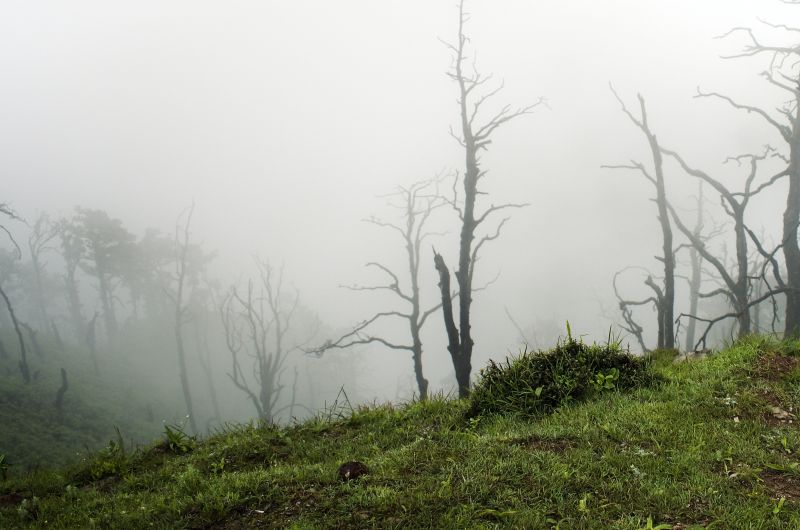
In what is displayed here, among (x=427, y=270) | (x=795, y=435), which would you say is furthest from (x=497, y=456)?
(x=427, y=270)

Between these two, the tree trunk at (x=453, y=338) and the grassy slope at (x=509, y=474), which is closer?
the grassy slope at (x=509, y=474)

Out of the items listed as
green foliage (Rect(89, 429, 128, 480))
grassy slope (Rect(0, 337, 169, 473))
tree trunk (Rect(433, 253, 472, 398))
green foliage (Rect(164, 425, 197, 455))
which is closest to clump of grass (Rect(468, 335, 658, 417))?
green foliage (Rect(164, 425, 197, 455))

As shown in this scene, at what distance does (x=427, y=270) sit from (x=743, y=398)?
183274 millimetres

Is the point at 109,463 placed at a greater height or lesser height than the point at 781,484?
lesser

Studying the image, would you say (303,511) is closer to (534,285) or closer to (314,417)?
(314,417)

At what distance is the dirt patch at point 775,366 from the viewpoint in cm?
546

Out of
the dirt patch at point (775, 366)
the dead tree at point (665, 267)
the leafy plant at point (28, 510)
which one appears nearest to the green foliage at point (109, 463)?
the leafy plant at point (28, 510)

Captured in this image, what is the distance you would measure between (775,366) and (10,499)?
8.72 meters

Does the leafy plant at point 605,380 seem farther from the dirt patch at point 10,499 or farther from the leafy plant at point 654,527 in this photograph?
the dirt patch at point 10,499

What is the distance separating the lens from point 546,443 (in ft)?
14.6

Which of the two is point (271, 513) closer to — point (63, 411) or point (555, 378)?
point (555, 378)

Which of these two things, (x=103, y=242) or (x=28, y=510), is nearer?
(x=28, y=510)

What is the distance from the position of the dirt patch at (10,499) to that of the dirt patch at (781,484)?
693 cm

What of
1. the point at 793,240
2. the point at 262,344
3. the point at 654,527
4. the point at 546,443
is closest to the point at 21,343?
the point at 262,344
